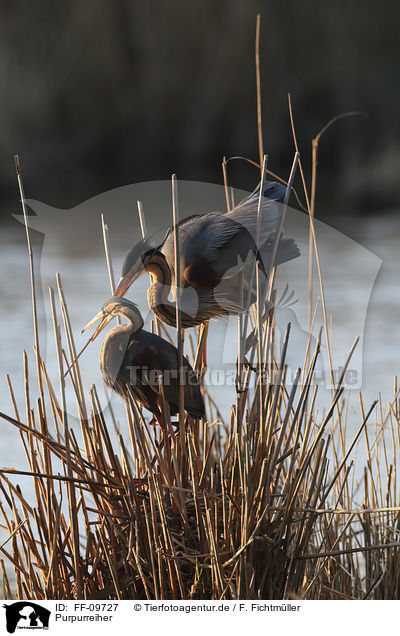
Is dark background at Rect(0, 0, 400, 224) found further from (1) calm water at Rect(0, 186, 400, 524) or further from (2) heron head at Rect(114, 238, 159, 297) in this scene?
(2) heron head at Rect(114, 238, 159, 297)

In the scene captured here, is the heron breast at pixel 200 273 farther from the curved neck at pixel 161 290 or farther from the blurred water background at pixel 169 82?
the blurred water background at pixel 169 82

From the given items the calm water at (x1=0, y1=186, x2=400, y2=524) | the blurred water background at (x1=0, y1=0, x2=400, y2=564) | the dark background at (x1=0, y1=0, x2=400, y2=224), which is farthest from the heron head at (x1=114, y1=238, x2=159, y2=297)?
the dark background at (x1=0, y1=0, x2=400, y2=224)

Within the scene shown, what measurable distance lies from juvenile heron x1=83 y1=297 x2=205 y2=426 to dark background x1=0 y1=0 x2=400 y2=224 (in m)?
3.21

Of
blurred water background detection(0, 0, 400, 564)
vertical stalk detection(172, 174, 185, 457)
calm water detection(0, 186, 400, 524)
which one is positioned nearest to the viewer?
vertical stalk detection(172, 174, 185, 457)

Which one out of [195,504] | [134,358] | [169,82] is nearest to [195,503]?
[195,504]

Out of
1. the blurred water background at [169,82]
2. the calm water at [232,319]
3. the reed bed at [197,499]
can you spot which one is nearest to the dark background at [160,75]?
the blurred water background at [169,82]

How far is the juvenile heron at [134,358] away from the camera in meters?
0.69

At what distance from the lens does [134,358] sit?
27.5 inches

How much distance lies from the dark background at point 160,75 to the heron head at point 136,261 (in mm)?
3211

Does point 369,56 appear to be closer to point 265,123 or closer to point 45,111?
point 265,123

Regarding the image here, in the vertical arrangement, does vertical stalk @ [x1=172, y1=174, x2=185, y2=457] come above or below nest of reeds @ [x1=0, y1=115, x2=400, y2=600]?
above

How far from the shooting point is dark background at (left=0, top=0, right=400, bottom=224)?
3988 mm
